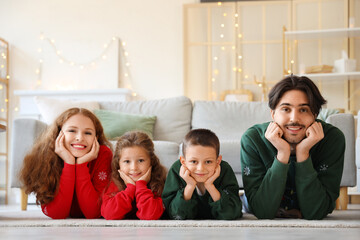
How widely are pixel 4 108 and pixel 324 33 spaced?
10.5 ft

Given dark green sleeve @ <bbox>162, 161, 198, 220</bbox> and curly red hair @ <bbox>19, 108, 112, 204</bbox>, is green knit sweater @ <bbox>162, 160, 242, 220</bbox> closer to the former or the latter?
dark green sleeve @ <bbox>162, 161, 198, 220</bbox>

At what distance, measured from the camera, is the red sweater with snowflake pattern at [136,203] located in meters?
1.86

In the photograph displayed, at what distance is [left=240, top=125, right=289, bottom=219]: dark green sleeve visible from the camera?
5.75 feet

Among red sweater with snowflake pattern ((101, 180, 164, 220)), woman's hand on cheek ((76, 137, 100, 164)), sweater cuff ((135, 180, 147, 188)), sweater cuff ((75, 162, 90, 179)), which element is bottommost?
red sweater with snowflake pattern ((101, 180, 164, 220))

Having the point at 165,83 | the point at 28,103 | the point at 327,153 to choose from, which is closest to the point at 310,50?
the point at 165,83

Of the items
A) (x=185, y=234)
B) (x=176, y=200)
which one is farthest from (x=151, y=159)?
(x=185, y=234)

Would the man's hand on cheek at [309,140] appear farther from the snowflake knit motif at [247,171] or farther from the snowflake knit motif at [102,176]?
the snowflake knit motif at [102,176]

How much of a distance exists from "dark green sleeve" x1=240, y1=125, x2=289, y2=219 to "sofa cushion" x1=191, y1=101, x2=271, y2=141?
4.88 feet

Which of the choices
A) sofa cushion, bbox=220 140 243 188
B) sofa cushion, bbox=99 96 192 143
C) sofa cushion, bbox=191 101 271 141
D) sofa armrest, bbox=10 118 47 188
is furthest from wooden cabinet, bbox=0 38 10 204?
sofa cushion, bbox=220 140 243 188

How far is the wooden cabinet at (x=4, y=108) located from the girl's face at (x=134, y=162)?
324cm

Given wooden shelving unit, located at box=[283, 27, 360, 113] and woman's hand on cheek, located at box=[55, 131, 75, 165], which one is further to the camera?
wooden shelving unit, located at box=[283, 27, 360, 113]

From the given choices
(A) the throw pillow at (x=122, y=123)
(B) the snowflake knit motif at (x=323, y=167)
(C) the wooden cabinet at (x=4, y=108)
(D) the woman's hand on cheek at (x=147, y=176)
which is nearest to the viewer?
(B) the snowflake knit motif at (x=323, y=167)

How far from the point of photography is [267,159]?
1.87m

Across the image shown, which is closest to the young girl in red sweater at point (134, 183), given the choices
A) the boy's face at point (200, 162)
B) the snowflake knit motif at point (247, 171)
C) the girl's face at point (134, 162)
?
the girl's face at point (134, 162)
